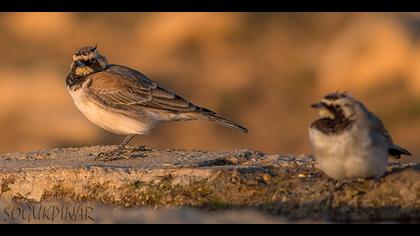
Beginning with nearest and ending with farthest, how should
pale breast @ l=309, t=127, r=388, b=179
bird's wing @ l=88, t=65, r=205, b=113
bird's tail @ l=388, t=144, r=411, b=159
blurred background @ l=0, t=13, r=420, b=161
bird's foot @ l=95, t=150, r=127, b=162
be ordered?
pale breast @ l=309, t=127, r=388, b=179, bird's tail @ l=388, t=144, r=411, b=159, bird's foot @ l=95, t=150, r=127, b=162, bird's wing @ l=88, t=65, r=205, b=113, blurred background @ l=0, t=13, r=420, b=161

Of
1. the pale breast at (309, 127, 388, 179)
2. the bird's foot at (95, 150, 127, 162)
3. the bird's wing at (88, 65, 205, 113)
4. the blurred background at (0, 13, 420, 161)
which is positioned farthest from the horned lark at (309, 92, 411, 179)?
the blurred background at (0, 13, 420, 161)

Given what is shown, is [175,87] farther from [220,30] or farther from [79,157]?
[79,157]

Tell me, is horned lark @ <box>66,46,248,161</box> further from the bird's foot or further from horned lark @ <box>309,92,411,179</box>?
horned lark @ <box>309,92,411,179</box>

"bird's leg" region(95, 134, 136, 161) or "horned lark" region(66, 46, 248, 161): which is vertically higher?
"horned lark" region(66, 46, 248, 161)

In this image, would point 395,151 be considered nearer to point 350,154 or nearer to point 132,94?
point 350,154

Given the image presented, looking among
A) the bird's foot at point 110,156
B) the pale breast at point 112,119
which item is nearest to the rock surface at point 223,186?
the bird's foot at point 110,156

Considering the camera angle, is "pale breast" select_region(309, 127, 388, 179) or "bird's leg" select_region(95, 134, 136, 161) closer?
"pale breast" select_region(309, 127, 388, 179)

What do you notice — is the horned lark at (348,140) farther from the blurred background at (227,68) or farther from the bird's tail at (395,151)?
the blurred background at (227,68)

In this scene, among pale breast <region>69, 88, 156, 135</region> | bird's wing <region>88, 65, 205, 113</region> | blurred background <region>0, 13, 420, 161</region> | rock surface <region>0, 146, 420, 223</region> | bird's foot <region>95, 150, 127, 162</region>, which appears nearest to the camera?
rock surface <region>0, 146, 420, 223</region>
